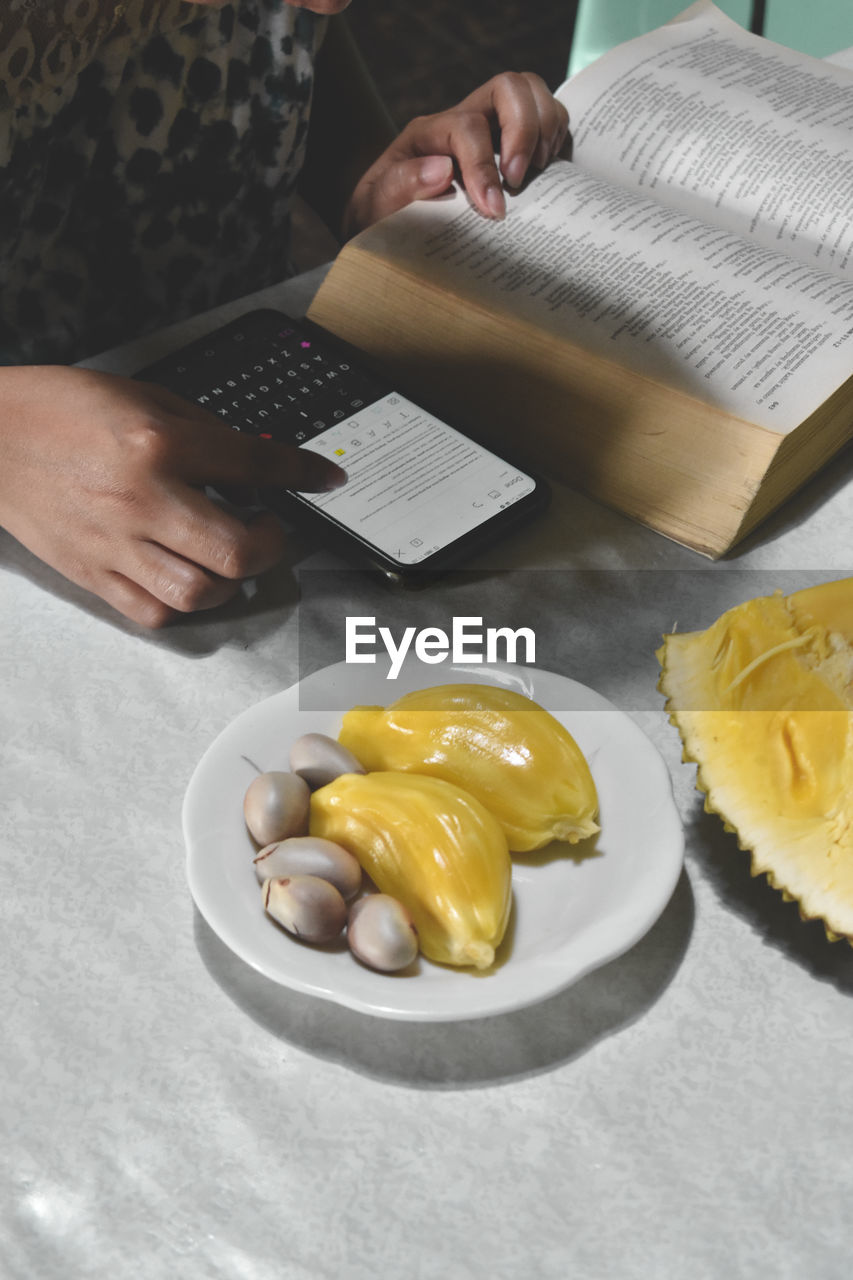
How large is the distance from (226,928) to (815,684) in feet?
0.65

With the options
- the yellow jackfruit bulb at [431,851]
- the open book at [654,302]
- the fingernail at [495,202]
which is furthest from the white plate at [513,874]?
the fingernail at [495,202]

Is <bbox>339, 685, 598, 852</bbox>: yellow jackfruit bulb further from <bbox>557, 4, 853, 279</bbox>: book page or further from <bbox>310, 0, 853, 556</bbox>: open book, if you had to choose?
<bbox>557, 4, 853, 279</bbox>: book page

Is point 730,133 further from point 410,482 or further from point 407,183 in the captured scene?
→ point 410,482

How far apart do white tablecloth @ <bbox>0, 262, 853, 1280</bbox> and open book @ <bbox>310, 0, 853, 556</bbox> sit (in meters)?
0.16

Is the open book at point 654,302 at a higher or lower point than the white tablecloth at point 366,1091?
higher

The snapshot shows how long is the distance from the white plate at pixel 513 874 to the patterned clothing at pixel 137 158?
0.38 meters

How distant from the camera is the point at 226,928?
315mm

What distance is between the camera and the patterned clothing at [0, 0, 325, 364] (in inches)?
23.4

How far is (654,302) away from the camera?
0.52 metres

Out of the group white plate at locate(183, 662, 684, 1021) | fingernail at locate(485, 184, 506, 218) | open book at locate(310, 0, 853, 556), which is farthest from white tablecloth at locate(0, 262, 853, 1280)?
fingernail at locate(485, 184, 506, 218)

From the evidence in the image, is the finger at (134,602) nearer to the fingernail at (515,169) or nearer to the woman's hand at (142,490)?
the woman's hand at (142,490)

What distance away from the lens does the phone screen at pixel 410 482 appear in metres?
0.47

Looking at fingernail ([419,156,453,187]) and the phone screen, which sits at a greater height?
fingernail ([419,156,453,187])

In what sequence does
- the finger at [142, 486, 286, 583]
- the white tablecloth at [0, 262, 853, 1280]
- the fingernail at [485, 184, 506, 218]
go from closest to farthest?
the white tablecloth at [0, 262, 853, 1280] < the finger at [142, 486, 286, 583] < the fingernail at [485, 184, 506, 218]
